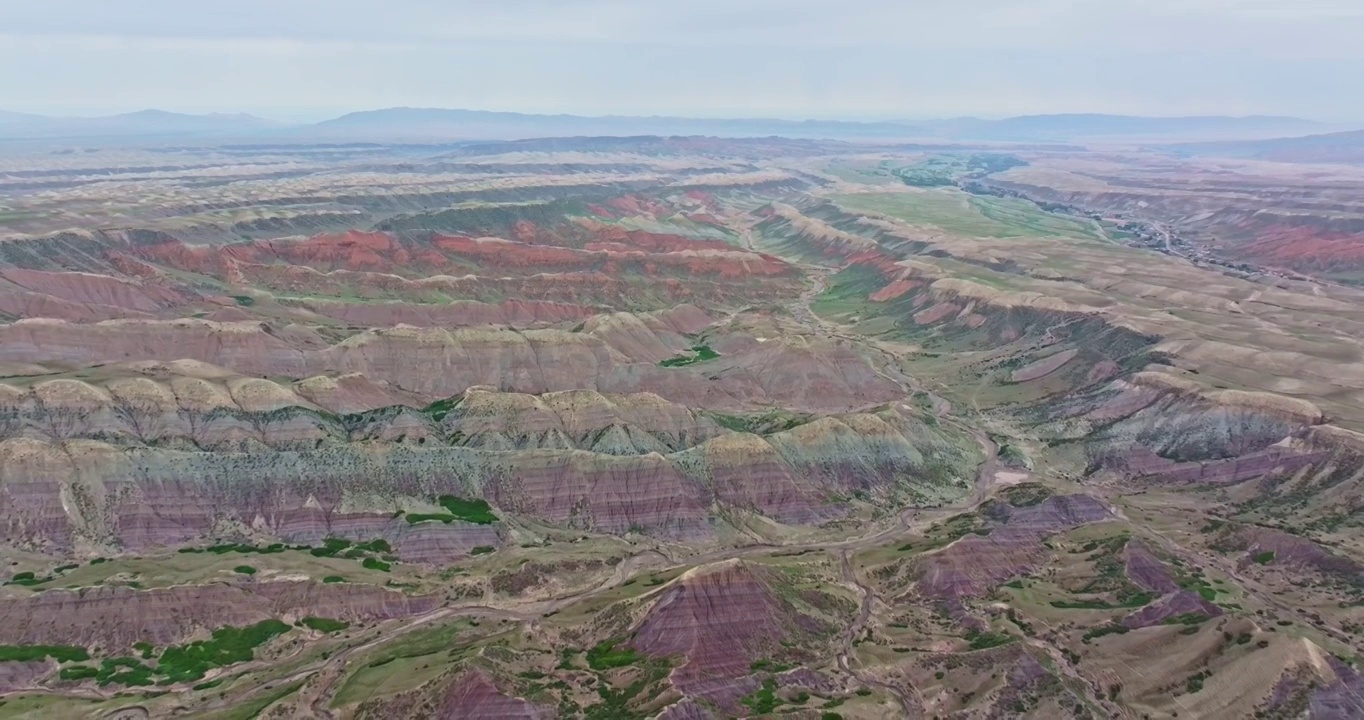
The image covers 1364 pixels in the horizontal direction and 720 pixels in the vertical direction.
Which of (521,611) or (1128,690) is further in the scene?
(521,611)

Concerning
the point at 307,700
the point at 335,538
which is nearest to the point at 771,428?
the point at 335,538

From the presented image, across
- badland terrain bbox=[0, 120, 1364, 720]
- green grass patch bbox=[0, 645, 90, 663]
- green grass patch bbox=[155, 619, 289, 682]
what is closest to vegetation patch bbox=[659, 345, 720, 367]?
badland terrain bbox=[0, 120, 1364, 720]

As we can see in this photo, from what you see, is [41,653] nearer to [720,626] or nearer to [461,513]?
[461,513]

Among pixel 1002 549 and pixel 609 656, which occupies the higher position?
pixel 1002 549

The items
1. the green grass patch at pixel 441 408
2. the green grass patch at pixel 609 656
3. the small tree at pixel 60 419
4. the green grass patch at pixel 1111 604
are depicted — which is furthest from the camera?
the green grass patch at pixel 441 408

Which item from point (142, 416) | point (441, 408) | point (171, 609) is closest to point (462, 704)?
point (171, 609)

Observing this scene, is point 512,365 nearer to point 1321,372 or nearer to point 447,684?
point 447,684

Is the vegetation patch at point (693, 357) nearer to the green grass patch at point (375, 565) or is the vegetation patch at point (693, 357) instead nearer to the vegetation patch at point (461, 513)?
the vegetation patch at point (461, 513)

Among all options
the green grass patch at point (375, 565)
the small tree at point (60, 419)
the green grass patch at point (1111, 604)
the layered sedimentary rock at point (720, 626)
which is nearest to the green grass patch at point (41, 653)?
the green grass patch at point (375, 565)

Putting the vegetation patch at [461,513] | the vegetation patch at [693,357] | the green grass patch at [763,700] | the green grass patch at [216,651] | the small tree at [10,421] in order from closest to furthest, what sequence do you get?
1. the green grass patch at [763,700]
2. the green grass patch at [216,651]
3. the small tree at [10,421]
4. the vegetation patch at [461,513]
5. the vegetation patch at [693,357]
